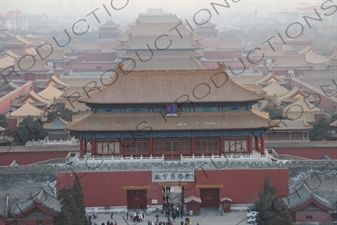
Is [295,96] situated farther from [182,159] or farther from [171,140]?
[182,159]

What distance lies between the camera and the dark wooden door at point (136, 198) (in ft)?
83.6

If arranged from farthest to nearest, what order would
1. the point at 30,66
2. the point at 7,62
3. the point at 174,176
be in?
the point at 7,62 < the point at 30,66 < the point at 174,176

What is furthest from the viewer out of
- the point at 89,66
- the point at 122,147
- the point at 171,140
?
the point at 89,66

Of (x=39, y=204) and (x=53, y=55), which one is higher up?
(x=53, y=55)

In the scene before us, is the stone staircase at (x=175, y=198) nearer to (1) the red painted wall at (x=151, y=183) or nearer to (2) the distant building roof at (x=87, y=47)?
(1) the red painted wall at (x=151, y=183)

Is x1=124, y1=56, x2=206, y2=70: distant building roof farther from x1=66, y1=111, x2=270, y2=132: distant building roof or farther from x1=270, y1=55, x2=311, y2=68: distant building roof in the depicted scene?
x1=270, y1=55, x2=311, y2=68: distant building roof

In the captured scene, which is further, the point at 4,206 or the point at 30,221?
the point at 4,206

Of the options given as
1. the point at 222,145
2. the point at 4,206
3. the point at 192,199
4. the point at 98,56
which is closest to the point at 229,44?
the point at 98,56

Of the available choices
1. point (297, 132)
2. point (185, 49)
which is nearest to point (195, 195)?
A: point (297, 132)

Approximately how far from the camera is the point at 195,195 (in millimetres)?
25328

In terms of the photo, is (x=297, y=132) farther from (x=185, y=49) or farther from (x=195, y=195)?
(x=185, y=49)

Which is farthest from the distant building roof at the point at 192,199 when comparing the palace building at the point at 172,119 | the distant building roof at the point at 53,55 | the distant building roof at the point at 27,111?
the distant building roof at the point at 53,55

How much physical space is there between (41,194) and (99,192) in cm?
252

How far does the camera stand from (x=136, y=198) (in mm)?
25500
